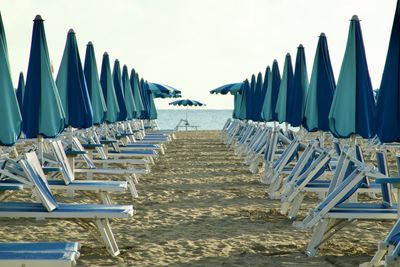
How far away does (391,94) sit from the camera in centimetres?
531

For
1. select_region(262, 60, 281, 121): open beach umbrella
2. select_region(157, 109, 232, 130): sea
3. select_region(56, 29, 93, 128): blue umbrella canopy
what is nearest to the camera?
select_region(56, 29, 93, 128): blue umbrella canopy

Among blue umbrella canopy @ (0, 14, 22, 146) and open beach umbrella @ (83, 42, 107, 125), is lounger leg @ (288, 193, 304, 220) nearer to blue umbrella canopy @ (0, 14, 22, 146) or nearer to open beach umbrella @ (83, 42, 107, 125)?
blue umbrella canopy @ (0, 14, 22, 146)

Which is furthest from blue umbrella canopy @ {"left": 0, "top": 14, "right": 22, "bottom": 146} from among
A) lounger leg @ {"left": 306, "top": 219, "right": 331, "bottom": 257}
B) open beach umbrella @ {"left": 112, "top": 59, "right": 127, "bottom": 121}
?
open beach umbrella @ {"left": 112, "top": 59, "right": 127, "bottom": 121}

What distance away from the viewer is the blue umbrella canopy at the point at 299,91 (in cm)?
1152

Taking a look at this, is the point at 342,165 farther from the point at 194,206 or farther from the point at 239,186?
the point at 239,186

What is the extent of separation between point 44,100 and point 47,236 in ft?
5.72

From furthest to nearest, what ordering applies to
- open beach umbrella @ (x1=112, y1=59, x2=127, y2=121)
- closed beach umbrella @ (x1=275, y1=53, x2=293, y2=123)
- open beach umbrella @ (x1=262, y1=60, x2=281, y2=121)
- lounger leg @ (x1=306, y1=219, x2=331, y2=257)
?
open beach umbrella @ (x1=112, y1=59, x2=127, y2=121)
open beach umbrella @ (x1=262, y1=60, x2=281, y2=121)
closed beach umbrella @ (x1=275, y1=53, x2=293, y2=123)
lounger leg @ (x1=306, y1=219, x2=331, y2=257)

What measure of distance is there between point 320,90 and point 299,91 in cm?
232

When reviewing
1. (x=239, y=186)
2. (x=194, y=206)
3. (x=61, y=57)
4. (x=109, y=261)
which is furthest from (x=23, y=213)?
(x=239, y=186)

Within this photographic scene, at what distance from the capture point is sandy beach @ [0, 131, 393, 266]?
5535 mm

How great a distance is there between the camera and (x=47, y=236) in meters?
6.50

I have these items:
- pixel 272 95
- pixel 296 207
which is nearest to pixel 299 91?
pixel 272 95

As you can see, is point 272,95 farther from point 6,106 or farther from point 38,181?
point 38,181

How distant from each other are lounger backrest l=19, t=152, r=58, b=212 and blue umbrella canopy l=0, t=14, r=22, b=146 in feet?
1.24
